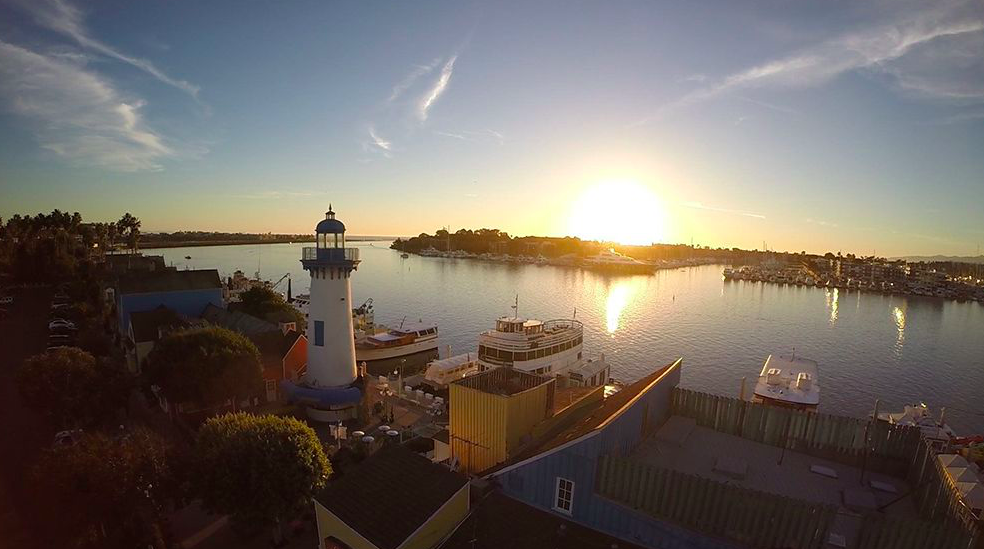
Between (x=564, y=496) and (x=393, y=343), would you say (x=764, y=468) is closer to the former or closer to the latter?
(x=564, y=496)

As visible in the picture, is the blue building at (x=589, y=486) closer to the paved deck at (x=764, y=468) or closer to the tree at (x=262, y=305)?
the paved deck at (x=764, y=468)

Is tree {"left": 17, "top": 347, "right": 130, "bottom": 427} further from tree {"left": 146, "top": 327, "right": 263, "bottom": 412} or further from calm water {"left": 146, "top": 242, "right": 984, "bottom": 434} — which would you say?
calm water {"left": 146, "top": 242, "right": 984, "bottom": 434}

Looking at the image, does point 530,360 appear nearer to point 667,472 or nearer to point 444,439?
point 444,439

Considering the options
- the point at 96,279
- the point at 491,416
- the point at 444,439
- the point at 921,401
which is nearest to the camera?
the point at 491,416

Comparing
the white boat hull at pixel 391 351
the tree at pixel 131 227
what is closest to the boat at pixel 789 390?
the white boat hull at pixel 391 351

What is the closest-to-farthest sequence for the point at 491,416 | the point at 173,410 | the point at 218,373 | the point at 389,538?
the point at 389,538, the point at 491,416, the point at 218,373, the point at 173,410

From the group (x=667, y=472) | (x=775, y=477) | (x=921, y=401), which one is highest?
(x=667, y=472)

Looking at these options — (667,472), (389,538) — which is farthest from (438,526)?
(667,472)

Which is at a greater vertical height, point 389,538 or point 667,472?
point 667,472
